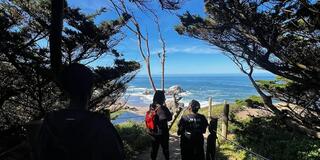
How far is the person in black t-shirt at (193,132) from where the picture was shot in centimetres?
650

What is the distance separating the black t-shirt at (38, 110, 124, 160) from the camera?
4.75ft

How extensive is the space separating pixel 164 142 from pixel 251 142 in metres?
4.81

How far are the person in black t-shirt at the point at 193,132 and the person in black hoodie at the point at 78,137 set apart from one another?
5027 mm

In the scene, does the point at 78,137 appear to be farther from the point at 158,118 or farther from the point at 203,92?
the point at 203,92

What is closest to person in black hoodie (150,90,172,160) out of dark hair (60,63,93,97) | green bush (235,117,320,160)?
green bush (235,117,320,160)

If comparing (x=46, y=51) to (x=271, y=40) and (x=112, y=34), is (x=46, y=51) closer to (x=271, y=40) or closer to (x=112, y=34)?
(x=112, y=34)

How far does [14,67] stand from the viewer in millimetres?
7586

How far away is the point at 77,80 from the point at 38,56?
6311 millimetres

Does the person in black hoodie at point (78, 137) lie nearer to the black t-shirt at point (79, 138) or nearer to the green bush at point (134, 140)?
the black t-shirt at point (79, 138)

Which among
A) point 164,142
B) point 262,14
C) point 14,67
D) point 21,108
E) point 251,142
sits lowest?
point 251,142

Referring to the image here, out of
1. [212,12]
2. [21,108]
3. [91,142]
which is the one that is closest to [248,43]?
[212,12]

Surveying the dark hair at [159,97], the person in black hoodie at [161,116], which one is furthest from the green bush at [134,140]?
the dark hair at [159,97]

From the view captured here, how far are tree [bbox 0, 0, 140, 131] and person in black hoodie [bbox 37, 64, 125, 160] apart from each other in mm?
5155

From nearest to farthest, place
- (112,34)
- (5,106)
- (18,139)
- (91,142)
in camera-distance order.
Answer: (91,142)
(18,139)
(5,106)
(112,34)
